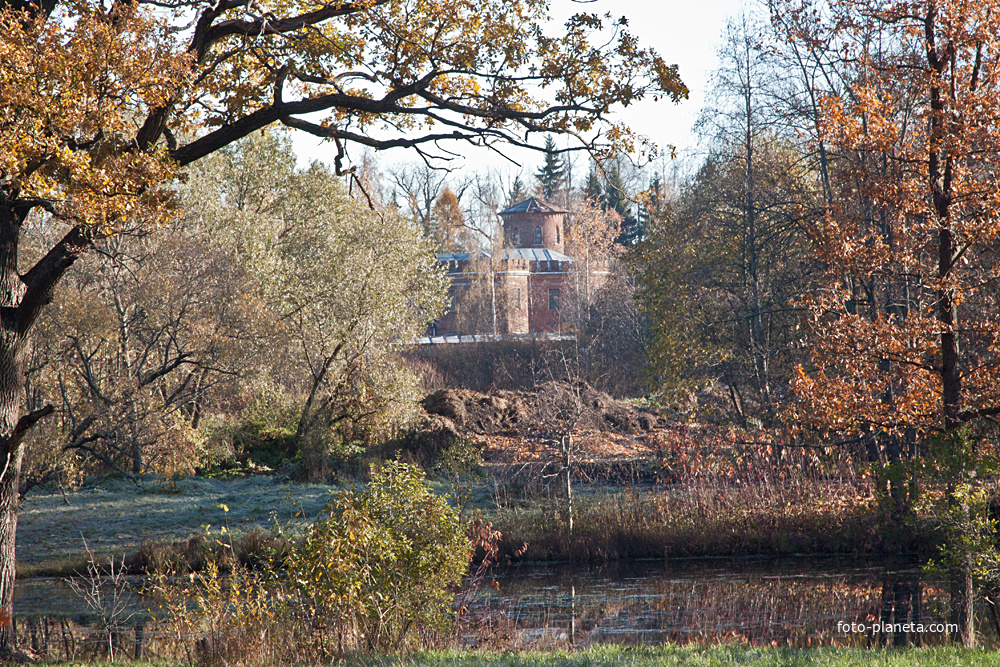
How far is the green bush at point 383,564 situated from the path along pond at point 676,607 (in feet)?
7.55

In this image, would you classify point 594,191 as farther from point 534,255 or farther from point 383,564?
point 383,564

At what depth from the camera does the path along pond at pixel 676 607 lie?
1131 centimetres

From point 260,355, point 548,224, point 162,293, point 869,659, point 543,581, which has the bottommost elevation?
point 543,581

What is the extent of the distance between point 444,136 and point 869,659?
22.3ft

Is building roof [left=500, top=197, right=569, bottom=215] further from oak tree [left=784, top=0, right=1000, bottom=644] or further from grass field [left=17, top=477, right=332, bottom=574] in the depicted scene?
oak tree [left=784, top=0, right=1000, bottom=644]

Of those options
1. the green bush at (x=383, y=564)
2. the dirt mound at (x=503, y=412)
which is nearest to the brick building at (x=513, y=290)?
the dirt mound at (x=503, y=412)

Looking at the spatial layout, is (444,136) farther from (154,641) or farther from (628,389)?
(628,389)

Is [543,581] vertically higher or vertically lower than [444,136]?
lower

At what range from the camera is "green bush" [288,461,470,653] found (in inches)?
334

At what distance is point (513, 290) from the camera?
2239 inches

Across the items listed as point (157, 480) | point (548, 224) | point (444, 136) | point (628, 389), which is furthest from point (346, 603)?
point (548, 224)

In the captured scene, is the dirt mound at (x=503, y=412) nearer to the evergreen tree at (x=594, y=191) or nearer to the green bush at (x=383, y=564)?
the green bush at (x=383, y=564)

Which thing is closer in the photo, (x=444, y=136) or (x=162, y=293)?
(x=444, y=136)

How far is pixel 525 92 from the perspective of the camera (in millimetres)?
10172
